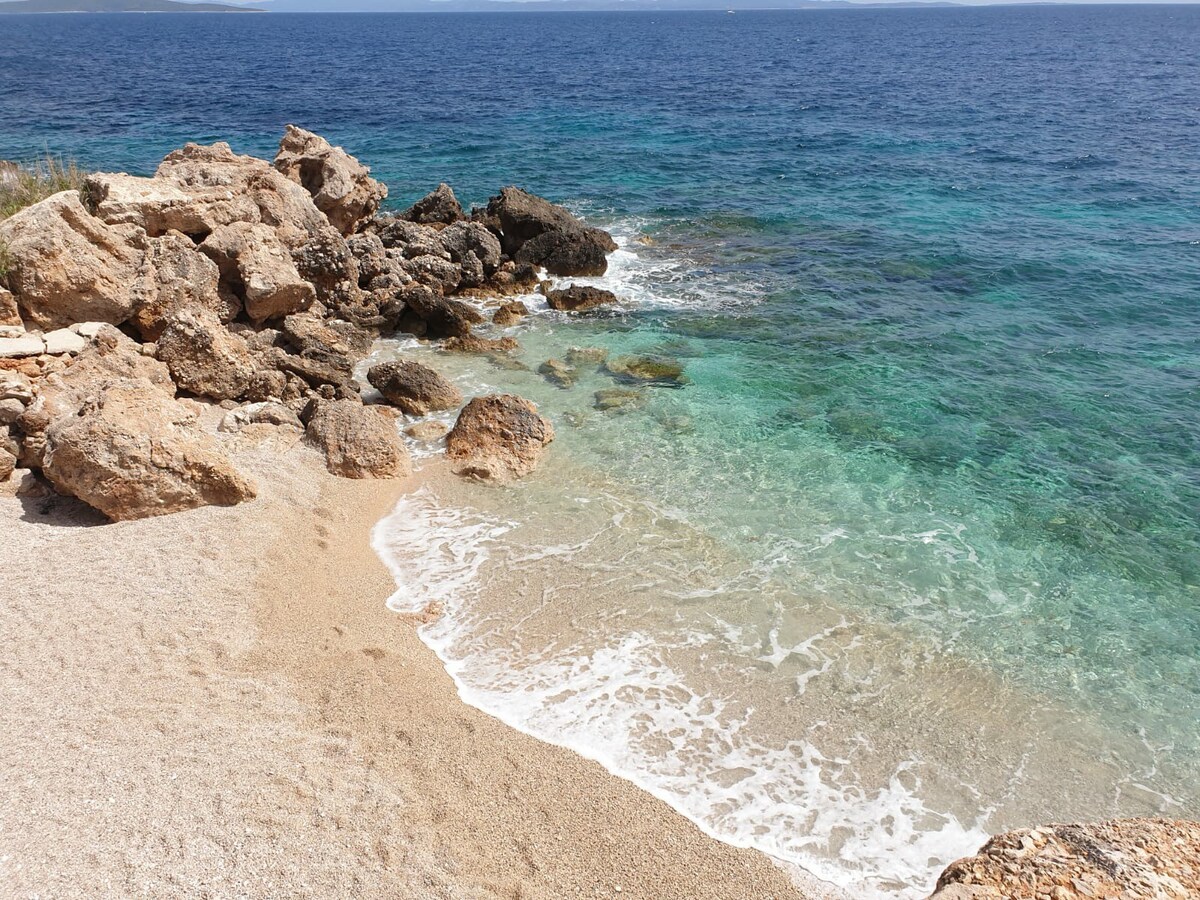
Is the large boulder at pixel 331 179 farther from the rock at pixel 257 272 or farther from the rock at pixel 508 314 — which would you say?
the rock at pixel 508 314

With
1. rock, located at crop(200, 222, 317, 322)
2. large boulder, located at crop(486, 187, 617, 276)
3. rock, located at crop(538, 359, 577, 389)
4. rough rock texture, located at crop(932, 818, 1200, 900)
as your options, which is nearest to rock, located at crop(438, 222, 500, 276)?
large boulder, located at crop(486, 187, 617, 276)

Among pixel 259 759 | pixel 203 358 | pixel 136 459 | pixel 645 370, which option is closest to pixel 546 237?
pixel 645 370

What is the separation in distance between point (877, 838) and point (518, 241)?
18.6 m

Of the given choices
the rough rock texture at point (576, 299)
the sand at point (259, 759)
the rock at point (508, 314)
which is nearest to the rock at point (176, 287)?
the sand at point (259, 759)

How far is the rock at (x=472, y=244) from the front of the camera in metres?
20.4

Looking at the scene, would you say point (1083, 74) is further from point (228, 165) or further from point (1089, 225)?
point (228, 165)

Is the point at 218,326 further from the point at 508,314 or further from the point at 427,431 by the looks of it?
the point at 508,314

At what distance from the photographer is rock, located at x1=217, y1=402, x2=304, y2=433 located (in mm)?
12859

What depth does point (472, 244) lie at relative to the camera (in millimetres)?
20594

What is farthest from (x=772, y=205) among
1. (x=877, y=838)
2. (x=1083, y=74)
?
(x=1083, y=74)

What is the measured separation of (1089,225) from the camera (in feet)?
83.2

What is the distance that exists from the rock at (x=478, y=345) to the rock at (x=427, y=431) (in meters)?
3.56

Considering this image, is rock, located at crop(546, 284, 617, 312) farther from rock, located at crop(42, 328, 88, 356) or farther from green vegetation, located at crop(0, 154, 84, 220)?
green vegetation, located at crop(0, 154, 84, 220)

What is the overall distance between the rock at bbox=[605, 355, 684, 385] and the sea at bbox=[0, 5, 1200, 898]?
308mm
